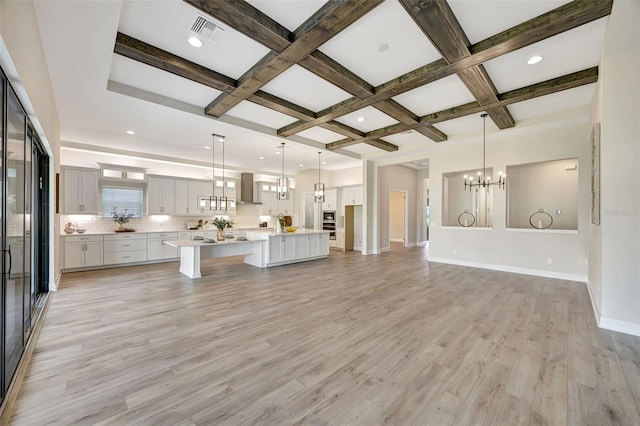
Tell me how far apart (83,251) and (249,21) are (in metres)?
6.69

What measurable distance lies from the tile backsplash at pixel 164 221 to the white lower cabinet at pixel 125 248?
693 mm

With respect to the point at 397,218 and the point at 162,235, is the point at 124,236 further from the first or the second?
the point at 397,218

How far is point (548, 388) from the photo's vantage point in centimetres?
204

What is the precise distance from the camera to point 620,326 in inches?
120

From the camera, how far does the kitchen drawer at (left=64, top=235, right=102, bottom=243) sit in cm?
602

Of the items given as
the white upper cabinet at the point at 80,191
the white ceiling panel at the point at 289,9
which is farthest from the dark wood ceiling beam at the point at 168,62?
the white upper cabinet at the point at 80,191

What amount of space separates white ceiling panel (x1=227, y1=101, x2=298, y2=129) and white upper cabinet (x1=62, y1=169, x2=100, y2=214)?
4326 mm

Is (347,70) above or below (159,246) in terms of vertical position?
above

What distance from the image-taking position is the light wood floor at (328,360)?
5.86 feet

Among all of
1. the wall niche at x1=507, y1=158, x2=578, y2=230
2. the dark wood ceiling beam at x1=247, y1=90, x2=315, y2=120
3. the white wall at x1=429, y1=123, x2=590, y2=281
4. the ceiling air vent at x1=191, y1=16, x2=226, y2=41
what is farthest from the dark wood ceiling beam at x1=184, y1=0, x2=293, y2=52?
the wall niche at x1=507, y1=158, x2=578, y2=230

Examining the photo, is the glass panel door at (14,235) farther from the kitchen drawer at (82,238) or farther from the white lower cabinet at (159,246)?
the white lower cabinet at (159,246)

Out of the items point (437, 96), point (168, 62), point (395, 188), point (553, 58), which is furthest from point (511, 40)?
point (395, 188)

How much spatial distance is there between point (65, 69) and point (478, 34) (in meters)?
5.00

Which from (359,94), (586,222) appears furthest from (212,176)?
(586,222)
